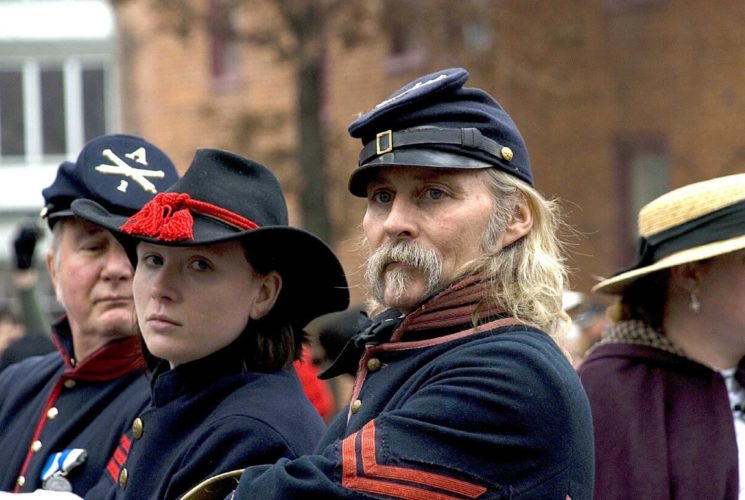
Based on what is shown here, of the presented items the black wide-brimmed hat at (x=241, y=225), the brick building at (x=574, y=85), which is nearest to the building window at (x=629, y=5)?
the brick building at (x=574, y=85)

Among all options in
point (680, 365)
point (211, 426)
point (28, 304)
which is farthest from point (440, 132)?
point (28, 304)

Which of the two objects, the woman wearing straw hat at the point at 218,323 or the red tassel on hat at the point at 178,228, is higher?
the red tassel on hat at the point at 178,228

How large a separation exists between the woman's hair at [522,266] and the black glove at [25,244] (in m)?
3.41

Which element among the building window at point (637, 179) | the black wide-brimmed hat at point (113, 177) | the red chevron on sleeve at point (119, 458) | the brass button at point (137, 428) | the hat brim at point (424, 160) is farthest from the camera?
the building window at point (637, 179)

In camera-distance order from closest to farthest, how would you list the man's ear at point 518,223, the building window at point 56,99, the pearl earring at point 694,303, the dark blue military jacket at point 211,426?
1. the man's ear at point 518,223
2. the dark blue military jacket at point 211,426
3. the pearl earring at point 694,303
4. the building window at point 56,99

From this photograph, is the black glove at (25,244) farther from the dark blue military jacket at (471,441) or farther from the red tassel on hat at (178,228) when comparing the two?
the dark blue military jacket at (471,441)

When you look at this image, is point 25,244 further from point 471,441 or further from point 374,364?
point 471,441

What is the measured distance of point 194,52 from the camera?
52.2ft

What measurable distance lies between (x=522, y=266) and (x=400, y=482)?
0.66 m

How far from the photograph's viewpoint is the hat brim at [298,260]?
3.51m

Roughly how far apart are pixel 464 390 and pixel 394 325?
0.44 m

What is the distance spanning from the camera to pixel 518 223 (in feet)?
10.5

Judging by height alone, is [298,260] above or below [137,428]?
above

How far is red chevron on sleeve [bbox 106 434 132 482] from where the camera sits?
3762 millimetres
